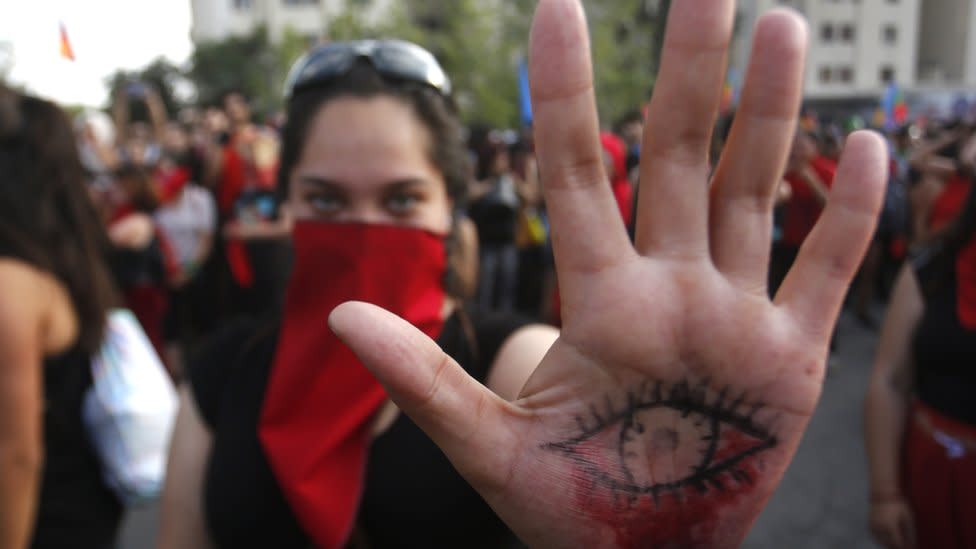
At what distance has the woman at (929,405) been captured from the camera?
6.31ft

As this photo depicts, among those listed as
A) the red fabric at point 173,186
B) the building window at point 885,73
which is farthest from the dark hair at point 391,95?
the building window at point 885,73

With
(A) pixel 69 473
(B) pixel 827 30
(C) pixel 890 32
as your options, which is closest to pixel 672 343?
(A) pixel 69 473

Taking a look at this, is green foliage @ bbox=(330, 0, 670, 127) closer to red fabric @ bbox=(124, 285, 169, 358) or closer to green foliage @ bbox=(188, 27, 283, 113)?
green foliage @ bbox=(188, 27, 283, 113)

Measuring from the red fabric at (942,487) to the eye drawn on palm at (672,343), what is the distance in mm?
1386

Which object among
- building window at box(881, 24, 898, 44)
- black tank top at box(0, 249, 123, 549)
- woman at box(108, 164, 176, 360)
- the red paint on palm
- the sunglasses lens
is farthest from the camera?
building window at box(881, 24, 898, 44)

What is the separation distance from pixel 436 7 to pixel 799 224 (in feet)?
97.6

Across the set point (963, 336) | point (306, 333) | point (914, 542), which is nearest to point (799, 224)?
point (306, 333)

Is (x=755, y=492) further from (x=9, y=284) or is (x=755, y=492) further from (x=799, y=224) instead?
(x=9, y=284)

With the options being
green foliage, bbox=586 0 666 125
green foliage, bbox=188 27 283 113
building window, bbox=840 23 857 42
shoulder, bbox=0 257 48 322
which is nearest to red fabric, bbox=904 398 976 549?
green foliage, bbox=586 0 666 125

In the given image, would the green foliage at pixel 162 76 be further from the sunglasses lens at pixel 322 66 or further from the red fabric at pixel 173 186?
the sunglasses lens at pixel 322 66

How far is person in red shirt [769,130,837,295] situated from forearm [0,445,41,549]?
1.72 metres

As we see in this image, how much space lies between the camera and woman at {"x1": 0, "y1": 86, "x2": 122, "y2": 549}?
1.65 metres

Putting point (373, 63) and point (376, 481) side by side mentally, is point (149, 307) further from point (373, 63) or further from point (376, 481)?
point (376, 481)

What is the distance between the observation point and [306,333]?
1365 millimetres
